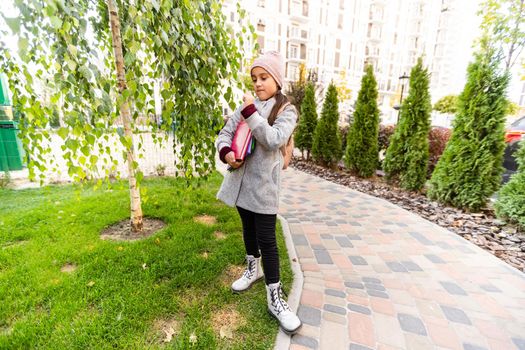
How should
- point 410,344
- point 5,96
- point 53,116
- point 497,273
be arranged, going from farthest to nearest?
point 5,96
point 497,273
point 53,116
point 410,344

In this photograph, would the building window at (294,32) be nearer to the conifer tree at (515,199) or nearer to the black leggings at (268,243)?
the conifer tree at (515,199)

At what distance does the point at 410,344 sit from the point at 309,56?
30311 mm

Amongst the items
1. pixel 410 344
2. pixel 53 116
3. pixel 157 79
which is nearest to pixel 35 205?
pixel 53 116

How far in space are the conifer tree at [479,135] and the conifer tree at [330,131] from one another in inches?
122

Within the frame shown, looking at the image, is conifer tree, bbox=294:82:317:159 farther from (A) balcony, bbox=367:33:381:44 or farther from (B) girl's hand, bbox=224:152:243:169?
(A) balcony, bbox=367:33:381:44

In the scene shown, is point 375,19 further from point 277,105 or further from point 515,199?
point 277,105

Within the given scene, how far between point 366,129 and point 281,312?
17.0 ft

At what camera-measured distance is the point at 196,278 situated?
223cm

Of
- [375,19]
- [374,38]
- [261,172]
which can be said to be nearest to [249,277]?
[261,172]

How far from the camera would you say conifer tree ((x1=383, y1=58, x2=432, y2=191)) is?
16.2 feet

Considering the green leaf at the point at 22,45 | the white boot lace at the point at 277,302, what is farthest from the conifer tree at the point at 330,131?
the green leaf at the point at 22,45

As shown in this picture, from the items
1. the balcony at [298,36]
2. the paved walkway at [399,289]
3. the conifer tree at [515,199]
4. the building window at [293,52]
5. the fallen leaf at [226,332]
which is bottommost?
the paved walkway at [399,289]

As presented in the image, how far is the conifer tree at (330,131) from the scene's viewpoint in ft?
23.4

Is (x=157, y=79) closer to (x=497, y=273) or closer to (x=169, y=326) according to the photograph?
(x=169, y=326)
